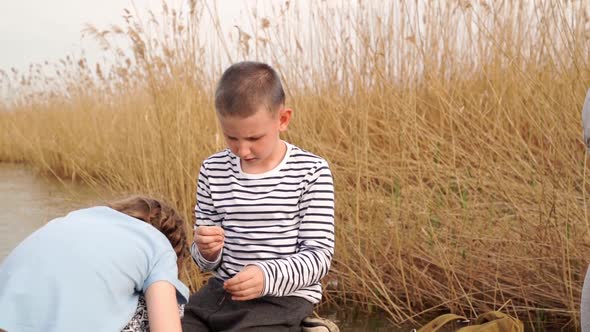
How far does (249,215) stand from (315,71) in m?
2.43

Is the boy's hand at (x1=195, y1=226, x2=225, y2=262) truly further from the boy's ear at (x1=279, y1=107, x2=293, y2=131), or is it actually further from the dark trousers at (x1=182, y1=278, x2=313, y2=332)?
the boy's ear at (x1=279, y1=107, x2=293, y2=131)

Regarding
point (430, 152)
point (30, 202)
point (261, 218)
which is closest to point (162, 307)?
point (261, 218)

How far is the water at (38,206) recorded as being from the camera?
325cm

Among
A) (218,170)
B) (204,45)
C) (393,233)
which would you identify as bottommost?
(393,233)

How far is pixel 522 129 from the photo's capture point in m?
4.68

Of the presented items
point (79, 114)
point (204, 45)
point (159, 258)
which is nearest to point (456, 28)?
point (204, 45)

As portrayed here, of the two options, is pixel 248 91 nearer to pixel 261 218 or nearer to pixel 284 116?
pixel 284 116

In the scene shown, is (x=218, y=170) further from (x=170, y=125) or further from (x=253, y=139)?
(x=170, y=125)

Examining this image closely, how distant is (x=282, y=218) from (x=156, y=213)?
349 mm

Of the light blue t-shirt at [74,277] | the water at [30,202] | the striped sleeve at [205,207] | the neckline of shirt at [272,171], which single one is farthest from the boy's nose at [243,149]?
the water at [30,202]

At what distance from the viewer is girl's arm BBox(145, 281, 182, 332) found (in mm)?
1767

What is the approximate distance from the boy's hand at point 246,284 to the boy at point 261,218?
0.05ft

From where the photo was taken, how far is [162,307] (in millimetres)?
1798

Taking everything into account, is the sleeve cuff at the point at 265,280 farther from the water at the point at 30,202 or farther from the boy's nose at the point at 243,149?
the water at the point at 30,202
